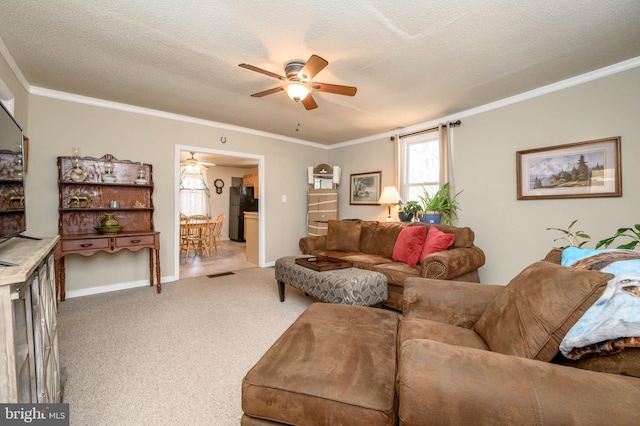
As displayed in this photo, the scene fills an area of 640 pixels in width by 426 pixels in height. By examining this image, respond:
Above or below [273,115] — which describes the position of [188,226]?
below

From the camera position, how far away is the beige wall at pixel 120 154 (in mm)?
3229

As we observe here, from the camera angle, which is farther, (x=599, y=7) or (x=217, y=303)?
(x=217, y=303)

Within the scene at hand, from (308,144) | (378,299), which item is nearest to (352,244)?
(378,299)

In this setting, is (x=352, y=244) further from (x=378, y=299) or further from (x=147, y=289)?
(x=147, y=289)

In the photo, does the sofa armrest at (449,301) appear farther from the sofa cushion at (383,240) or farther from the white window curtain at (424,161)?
the white window curtain at (424,161)

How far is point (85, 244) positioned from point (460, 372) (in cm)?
380

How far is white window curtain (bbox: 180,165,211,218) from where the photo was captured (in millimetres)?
7961

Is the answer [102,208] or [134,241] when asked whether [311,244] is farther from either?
[102,208]

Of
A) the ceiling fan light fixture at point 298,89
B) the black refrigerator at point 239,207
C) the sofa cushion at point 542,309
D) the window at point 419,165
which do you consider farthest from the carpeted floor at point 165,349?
the black refrigerator at point 239,207

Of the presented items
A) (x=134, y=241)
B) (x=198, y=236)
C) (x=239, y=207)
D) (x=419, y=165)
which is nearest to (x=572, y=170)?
(x=419, y=165)

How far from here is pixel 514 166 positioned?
341 centimetres

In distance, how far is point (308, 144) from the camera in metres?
5.73

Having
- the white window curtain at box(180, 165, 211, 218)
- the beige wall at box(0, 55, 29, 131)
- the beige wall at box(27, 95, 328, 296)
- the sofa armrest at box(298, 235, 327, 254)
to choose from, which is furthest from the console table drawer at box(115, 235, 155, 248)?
the white window curtain at box(180, 165, 211, 218)

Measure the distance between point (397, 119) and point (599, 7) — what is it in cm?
247
